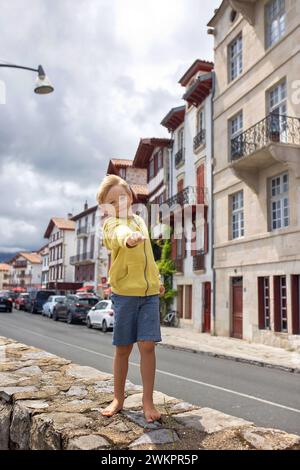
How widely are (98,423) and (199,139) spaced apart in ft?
70.8

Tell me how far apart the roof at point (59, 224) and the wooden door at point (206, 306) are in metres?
49.6

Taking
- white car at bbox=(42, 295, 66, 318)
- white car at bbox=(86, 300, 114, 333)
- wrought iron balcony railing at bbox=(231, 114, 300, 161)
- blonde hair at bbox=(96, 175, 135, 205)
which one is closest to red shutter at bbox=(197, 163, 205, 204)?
wrought iron balcony railing at bbox=(231, 114, 300, 161)

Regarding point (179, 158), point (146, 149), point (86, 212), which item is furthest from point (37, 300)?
point (86, 212)

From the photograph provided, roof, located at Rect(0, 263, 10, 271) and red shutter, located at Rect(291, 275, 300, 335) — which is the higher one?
roof, located at Rect(0, 263, 10, 271)

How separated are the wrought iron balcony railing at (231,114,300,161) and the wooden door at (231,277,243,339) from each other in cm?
528

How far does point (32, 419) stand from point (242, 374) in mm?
7742

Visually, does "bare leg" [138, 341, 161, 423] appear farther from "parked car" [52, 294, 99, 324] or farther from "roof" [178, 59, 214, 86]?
"parked car" [52, 294, 99, 324]

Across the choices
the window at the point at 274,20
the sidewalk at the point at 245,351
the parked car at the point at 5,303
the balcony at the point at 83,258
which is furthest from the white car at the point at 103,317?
the balcony at the point at 83,258

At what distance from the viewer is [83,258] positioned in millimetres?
59625

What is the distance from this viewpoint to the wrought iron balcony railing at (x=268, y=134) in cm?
1590

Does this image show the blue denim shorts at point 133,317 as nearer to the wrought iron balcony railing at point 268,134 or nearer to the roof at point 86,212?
the wrought iron balcony railing at point 268,134

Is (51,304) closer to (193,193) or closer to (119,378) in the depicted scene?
(193,193)

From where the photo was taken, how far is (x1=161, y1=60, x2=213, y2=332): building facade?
2250 centimetres

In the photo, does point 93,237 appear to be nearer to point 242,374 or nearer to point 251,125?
point 251,125
